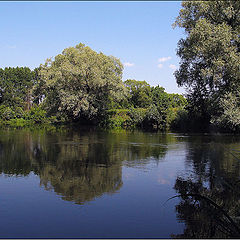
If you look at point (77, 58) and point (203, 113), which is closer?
point (203, 113)

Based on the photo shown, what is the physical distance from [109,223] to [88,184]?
3946mm

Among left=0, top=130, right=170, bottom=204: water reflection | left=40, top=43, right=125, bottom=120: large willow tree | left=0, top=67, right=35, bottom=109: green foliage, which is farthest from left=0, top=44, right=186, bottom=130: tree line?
left=0, top=67, right=35, bottom=109: green foliage

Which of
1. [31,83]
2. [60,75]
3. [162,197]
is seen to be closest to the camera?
[162,197]

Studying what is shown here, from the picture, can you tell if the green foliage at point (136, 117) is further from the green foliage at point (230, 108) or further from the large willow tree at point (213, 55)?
the green foliage at point (230, 108)

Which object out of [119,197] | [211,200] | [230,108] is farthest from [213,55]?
[211,200]

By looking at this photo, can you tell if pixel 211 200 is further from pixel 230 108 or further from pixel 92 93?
pixel 92 93

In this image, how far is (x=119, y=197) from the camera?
407 inches

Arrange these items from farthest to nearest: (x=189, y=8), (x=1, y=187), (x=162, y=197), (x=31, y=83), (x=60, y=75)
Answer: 1. (x=31, y=83)
2. (x=60, y=75)
3. (x=189, y=8)
4. (x=1, y=187)
5. (x=162, y=197)

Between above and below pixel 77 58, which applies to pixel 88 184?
below

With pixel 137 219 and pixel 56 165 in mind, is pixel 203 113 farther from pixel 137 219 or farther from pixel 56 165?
pixel 137 219

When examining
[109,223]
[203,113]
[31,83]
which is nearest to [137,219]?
[109,223]

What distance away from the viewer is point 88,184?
11.8 metres

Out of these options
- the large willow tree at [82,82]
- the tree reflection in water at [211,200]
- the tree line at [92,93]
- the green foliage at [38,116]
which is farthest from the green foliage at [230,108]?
the green foliage at [38,116]

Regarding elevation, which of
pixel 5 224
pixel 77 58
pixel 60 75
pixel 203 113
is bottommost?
pixel 5 224
